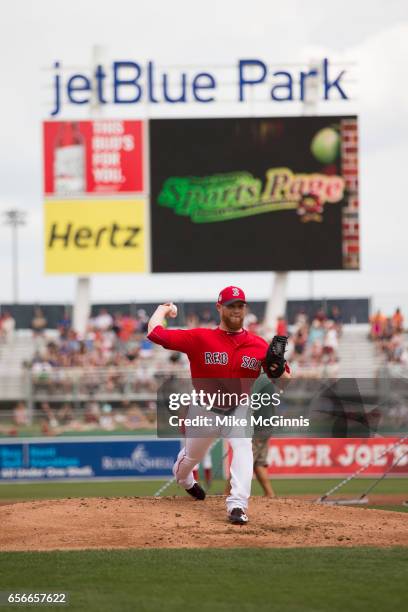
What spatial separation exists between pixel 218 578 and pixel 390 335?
24.0 m

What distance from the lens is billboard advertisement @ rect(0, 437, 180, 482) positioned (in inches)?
798

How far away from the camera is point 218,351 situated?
30.2 ft

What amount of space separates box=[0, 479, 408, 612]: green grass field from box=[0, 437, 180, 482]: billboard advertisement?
11.8m

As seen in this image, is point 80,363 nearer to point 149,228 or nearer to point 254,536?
point 149,228

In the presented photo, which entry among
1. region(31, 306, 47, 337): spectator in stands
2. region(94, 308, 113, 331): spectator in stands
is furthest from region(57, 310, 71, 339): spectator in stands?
region(94, 308, 113, 331): spectator in stands

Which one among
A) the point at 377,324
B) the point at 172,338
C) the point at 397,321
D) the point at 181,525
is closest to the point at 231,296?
the point at 172,338

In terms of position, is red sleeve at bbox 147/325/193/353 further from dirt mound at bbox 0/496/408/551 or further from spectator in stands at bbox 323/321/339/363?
spectator in stands at bbox 323/321/339/363

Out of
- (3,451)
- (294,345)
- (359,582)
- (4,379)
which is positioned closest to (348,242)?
(294,345)

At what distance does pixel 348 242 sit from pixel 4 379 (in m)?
10.2

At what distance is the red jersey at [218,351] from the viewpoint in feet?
30.3

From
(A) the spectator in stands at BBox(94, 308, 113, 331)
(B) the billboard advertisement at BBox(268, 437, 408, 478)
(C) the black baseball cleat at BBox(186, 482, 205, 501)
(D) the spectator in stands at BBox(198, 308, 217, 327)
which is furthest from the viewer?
(A) the spectator in stands at BBox(94, 308, 113, 331)

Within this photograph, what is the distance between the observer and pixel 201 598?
6828 mm

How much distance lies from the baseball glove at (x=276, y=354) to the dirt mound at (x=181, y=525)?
1.39 metres

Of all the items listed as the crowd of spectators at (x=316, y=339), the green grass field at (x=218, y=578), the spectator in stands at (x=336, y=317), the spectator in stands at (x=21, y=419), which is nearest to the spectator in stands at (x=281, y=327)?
the crowd of spectators at (x=316, y=339)
